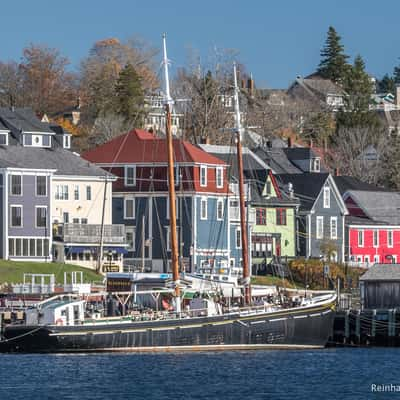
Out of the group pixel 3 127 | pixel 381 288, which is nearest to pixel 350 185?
pixel 3 127

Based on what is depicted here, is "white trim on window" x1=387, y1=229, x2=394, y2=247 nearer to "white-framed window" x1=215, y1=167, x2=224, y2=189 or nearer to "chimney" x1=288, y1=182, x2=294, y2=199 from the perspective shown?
"chimney" x1=288, y1=182, x2=294, y2=199

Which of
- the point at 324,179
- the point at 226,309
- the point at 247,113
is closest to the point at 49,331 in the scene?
the point at 226,309

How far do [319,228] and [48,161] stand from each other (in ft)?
89.5

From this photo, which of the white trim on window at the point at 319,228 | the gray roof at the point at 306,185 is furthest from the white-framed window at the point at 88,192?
the white trim on window at the point at 319,228

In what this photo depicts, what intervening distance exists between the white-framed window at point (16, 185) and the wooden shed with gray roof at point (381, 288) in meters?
27.9

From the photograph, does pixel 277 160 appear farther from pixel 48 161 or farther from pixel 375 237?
pixel 48 161

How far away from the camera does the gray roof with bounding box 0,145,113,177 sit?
375 feet

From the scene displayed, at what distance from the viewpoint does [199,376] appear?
70375mm

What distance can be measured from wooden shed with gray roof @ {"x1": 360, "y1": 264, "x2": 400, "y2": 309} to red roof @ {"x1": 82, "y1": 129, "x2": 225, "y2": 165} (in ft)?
79.3

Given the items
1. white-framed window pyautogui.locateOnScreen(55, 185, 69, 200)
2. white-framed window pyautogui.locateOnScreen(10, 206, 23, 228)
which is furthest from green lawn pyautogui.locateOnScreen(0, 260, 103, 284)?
white-framed window pyautogui.locateOnScreen(55, 185, 69, 200)

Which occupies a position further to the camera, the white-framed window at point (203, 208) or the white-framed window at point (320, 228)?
the white-framed window at point (320, 228)

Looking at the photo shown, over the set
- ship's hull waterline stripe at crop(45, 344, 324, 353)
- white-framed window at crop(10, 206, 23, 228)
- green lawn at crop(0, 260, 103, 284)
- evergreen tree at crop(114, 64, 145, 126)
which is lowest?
ship's hull waterline stripe at crop(45, 344, 324, 353)

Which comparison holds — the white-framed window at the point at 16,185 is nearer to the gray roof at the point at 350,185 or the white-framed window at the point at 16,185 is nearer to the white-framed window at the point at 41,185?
the white-framed window at the point at 41,185

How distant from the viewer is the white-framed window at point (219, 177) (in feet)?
403
